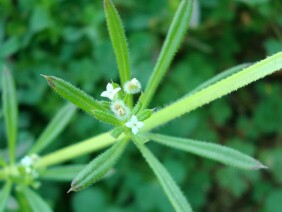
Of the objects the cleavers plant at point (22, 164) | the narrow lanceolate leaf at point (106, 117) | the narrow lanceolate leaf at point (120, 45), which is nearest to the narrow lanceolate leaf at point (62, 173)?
the cleavers plant at point (22, 164)

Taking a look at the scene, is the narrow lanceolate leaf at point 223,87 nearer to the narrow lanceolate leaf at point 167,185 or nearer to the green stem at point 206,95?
the green stem at point 206,95

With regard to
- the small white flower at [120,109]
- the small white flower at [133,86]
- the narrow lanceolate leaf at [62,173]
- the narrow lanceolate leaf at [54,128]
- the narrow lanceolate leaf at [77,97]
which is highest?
the narrow lanceolate leaf at [54,128]

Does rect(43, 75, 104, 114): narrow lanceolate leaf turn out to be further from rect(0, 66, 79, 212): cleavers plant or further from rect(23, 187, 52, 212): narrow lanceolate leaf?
rect(23, 187, 52, 212): narrow lanceolate leaf

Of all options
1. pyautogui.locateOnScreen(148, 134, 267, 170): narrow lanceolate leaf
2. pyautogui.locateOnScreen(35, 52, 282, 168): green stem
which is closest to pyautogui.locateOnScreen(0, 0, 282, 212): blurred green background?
pyautogui.locateOnScreen(35, 52, 282, 168): green stem

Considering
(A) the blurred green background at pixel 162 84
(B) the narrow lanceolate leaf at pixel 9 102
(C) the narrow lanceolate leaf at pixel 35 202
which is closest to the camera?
(C) the narrow lanceolate leaf at pixel 35 202

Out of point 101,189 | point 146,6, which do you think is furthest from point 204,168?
point 146,6

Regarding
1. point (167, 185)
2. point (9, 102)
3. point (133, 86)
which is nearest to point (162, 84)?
point (9, 102)
